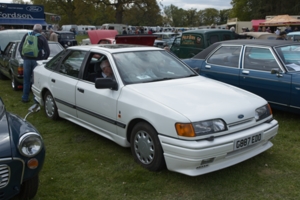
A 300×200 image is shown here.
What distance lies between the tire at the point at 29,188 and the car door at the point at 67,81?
2.03 meters

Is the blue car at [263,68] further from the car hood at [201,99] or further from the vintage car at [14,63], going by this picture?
the vintage car at [14,63]

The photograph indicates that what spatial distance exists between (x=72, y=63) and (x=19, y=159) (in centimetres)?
286

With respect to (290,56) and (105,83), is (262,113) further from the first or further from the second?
(290,56)

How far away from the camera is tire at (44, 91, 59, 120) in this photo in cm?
595

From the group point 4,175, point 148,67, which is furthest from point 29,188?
point 148,67

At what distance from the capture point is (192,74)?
5.05 meters

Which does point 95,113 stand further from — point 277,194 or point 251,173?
point 277,194

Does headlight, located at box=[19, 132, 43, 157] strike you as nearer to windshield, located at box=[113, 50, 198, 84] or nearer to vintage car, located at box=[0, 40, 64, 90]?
windshield, located at box=[113, 50, 198, 84]

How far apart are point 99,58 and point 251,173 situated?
2.78m

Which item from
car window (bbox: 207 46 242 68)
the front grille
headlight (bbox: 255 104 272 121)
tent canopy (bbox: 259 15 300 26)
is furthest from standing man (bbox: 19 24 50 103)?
tent canopy (bbox: 259 15 300 26)

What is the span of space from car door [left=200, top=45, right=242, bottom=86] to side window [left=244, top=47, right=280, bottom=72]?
198 mm

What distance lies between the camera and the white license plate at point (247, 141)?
3604mm

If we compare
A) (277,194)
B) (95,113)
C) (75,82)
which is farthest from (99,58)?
(277,194)

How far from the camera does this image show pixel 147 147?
3.91 metres
